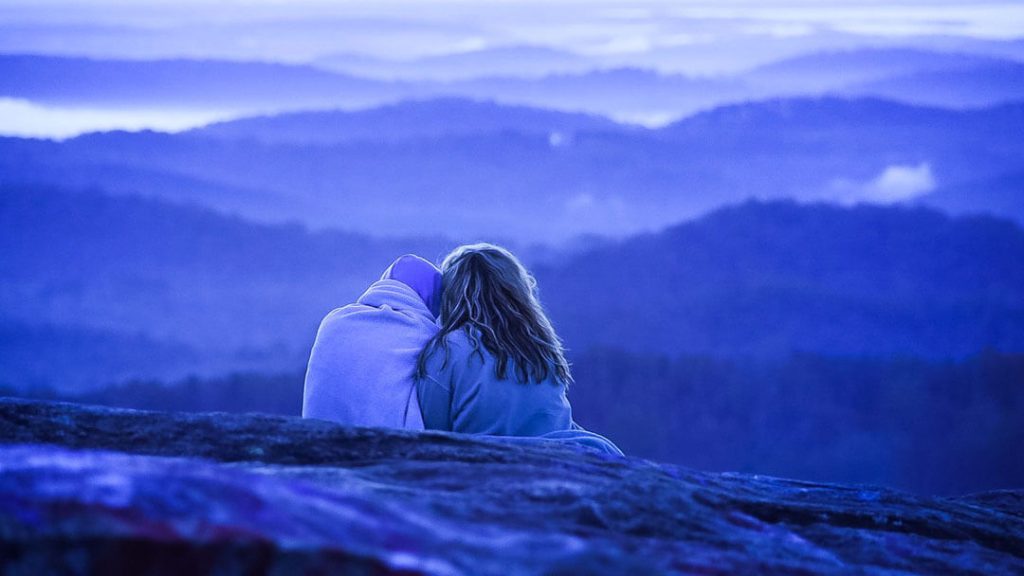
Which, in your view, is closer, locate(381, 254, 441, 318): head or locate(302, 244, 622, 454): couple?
locate(302, 244, 622, 454): couple

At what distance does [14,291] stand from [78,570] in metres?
45.6

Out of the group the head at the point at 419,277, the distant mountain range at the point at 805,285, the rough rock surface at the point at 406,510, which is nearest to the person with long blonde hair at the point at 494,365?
the head at the point at 419,277

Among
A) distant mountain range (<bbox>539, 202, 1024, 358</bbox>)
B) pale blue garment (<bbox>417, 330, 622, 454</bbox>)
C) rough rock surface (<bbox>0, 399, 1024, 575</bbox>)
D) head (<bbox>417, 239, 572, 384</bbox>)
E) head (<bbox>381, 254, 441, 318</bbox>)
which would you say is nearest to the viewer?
rough rock surface (<bbox>0, 399, 1024, 575</bbox>)

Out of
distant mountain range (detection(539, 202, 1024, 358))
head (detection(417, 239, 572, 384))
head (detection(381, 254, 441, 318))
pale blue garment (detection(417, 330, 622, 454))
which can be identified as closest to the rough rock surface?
pale blue garment (detection(417, 330, 622, 454))

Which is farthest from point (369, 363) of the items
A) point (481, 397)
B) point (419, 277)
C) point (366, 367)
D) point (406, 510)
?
point (406, 510)

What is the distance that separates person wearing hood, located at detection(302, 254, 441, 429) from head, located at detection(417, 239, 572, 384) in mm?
96

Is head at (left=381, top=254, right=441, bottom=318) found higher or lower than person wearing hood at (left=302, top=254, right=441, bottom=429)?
higher

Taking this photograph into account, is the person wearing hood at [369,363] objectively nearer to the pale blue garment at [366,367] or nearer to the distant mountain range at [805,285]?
the pale blue garment at [366,367]

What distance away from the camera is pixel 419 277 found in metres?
4.18

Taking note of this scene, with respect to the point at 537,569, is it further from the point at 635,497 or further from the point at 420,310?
the point at 420,310

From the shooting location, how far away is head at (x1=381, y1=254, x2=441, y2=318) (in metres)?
4.16

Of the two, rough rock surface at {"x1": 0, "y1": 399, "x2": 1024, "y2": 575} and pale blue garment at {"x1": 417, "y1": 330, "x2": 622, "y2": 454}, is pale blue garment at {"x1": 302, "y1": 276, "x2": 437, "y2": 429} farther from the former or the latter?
rough rock surface at {"x1": 0, "y1": 399, "x2": 1024, "y2": 575}

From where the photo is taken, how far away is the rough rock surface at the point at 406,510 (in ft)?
3.83

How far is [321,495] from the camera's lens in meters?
1.44
